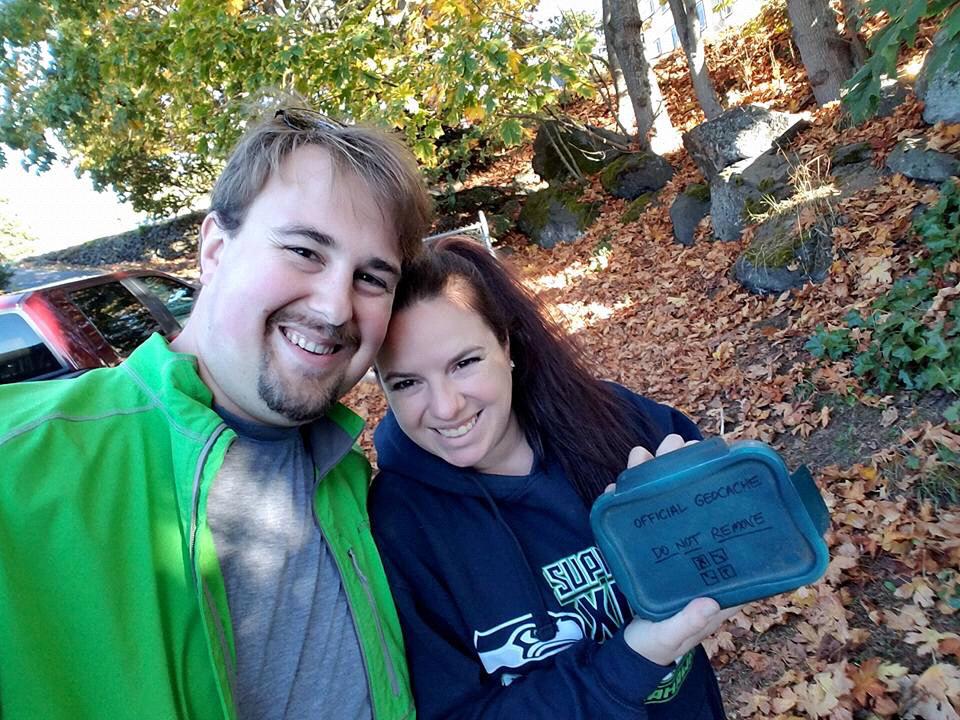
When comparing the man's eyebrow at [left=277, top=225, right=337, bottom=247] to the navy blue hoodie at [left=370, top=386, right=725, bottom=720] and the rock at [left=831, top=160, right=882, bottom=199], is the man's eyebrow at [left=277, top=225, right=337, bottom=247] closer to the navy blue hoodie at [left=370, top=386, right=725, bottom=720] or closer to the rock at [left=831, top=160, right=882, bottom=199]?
the navy blue hoodie at [left=370, top=386, right=725, bottom=720]

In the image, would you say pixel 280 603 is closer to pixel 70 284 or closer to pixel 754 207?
pixel 70 284

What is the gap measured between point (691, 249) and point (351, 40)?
4.49 metres

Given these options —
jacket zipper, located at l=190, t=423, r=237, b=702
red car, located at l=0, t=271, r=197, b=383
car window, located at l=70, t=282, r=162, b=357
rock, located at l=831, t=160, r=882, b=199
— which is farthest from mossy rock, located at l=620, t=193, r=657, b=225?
jacket zipper, located at l=190, t=423, r=237, b=702

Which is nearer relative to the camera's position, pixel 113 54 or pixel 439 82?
pixel 439 82

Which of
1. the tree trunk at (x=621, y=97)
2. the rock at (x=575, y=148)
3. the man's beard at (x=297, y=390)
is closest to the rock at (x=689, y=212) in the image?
the rock at (x=575, y=148)

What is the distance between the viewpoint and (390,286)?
5.42 feet

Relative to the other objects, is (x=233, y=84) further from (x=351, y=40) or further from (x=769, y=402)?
(x=769, y=402)

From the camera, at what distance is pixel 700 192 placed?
334 inches

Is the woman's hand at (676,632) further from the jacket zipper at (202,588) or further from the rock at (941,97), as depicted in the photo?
the rock at (941,97)

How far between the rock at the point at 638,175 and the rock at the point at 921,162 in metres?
4.46

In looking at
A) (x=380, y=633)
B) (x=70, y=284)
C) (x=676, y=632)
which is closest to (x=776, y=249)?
(x=676, y=632)

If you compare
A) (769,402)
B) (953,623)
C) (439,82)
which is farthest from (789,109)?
(953,623)

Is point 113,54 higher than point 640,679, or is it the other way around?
point 113,54

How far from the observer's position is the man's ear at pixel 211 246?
1.61 meters
